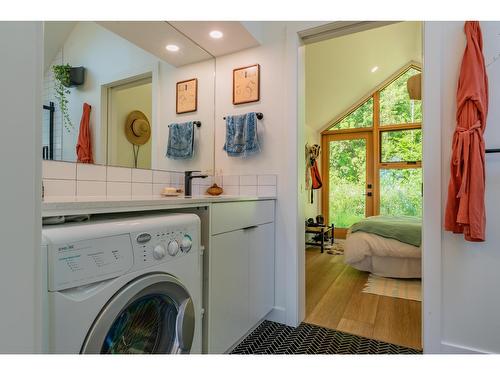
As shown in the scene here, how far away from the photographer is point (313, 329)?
72.3 inches

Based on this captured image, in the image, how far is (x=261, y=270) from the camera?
5.79 feet

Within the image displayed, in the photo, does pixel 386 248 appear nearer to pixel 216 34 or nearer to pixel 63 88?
pixel 216 34

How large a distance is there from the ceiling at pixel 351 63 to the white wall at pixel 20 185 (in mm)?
3151

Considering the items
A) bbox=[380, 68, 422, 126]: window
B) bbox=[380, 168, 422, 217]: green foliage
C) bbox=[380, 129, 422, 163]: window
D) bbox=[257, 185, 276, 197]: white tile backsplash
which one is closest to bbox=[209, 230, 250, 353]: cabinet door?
bbox=[257, 185, 276, 197]: white tile backsplash

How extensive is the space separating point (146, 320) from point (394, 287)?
2525 millimetres

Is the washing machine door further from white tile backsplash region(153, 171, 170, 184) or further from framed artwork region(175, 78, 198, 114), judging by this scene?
framed artwork region(175, 78, 198, 114)

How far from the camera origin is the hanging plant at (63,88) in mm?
1322

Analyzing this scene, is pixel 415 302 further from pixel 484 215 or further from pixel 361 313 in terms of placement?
pixel 484 215

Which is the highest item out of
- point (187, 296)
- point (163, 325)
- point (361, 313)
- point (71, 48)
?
point (71, 48)

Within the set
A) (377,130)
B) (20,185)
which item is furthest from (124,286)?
(377,130)

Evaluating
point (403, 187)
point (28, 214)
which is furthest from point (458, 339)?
point (403, 187)

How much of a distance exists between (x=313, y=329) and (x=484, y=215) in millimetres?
1243

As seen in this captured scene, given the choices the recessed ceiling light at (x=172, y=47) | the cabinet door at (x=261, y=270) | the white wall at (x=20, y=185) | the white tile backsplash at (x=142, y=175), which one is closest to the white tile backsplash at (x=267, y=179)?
the cabinet door at (x=261, y=270)

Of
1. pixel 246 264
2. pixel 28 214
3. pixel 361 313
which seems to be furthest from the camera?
pixel 361 313
